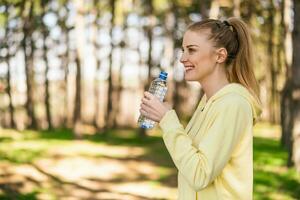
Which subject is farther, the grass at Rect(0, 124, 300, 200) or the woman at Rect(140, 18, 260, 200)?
the grass at Rect(0, 124, 300, 200)

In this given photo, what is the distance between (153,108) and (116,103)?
31372mm

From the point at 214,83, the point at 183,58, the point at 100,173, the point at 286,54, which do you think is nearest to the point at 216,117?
the point at 214,83

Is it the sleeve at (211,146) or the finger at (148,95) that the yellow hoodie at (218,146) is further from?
the finger at (148,95)

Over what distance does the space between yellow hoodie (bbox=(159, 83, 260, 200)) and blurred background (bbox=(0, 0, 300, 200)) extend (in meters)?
0.44

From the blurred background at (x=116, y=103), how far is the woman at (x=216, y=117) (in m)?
0.22

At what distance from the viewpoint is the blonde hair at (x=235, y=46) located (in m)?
2.61

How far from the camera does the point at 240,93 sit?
2502 mm

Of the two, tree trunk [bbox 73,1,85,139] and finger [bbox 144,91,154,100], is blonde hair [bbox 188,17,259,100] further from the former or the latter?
tree trunk [bbox 73,1,85,139]

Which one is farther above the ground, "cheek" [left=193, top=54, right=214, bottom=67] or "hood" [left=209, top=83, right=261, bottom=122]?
"cheek" [left=193, top=54, right=214, bottom=67]

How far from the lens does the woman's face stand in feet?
8.49

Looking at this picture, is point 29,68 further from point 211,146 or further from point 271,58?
point 211,146

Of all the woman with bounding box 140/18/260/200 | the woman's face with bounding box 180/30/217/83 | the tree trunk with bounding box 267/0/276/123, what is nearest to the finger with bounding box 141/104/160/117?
the woman with bounding box 140/18/260/200

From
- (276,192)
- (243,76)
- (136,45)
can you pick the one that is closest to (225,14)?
(136,45)

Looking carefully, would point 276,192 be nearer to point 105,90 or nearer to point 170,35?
point 170,35
